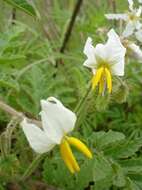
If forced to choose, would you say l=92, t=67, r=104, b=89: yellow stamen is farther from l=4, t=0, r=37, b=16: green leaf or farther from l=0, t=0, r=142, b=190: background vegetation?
l=4, t=0, r=37, b=16: green leaf

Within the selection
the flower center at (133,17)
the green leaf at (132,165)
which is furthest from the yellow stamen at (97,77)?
the flower center at (133,17)

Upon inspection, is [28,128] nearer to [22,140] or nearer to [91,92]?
[91,92]

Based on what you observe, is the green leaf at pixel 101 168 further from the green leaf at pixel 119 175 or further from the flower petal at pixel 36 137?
the flower petal at pixel 36 137

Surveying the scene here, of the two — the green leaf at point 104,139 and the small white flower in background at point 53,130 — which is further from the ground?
the small white flower in background at point 53,130

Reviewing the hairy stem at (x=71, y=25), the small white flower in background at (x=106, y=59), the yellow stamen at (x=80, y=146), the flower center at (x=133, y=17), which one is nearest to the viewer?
the yellow stamen at (x=80, y=146)

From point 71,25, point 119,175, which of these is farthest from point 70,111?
point 71,25

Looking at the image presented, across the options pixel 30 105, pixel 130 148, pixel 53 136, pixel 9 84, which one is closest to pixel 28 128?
pixel 53 136

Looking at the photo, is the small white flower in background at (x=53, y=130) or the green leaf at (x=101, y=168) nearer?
the small white flower in background at (x=53, y=130)
